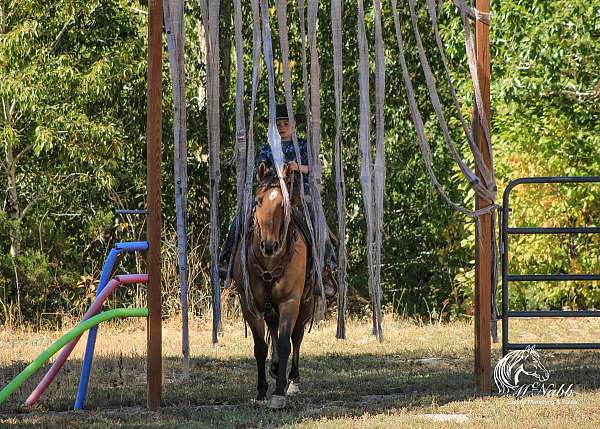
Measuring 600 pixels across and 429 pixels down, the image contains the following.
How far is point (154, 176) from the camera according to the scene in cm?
795

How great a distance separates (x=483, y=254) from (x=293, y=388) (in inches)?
69.3

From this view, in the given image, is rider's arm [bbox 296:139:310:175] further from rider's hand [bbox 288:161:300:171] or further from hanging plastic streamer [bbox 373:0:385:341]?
hanging plastic streamer [bbox 373:0:385:341]

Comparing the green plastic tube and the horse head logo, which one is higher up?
the green plastic tube

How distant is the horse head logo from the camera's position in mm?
9069

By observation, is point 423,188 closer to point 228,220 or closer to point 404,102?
point 404,102

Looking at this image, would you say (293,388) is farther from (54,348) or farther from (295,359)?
(54,348)

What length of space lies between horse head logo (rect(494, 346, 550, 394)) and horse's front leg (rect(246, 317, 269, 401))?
1.69 m

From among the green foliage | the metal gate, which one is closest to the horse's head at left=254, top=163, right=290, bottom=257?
the metal gate

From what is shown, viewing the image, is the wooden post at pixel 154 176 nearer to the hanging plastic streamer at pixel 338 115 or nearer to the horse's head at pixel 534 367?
the hanging plastic streamer at pixel 338 115

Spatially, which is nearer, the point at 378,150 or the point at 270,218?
the point at 378,150

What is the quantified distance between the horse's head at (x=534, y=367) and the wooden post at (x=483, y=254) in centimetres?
63

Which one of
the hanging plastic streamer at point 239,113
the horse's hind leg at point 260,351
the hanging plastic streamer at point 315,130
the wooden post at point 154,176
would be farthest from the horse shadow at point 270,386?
the hanging plastic streamer at point 239,113

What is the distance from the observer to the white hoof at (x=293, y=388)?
9.10 meters

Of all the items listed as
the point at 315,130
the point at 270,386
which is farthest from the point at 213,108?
the point at 270,386
